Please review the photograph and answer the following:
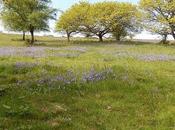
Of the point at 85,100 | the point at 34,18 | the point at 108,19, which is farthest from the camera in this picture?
the point at 108,19

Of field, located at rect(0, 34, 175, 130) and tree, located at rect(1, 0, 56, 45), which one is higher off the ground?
tree, located at rect(1, 0, 56, 45)

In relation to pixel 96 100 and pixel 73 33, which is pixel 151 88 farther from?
pixel 73 33

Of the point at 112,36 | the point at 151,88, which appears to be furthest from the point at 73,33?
the point at 151,88

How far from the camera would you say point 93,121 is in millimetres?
12336

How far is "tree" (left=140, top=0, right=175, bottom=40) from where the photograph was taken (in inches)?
2702

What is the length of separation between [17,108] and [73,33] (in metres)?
65.9

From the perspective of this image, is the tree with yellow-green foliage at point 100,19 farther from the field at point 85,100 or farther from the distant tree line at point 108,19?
the field at point 85,100

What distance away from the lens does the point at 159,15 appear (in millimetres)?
70500

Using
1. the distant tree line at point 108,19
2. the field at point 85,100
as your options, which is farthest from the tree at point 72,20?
the field at point 85,100

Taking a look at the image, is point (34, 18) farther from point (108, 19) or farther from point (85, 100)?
point (85, 100)

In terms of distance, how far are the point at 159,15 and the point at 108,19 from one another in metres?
9.03

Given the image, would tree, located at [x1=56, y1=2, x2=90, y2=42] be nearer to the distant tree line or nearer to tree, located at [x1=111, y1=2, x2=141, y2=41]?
the distant tree line

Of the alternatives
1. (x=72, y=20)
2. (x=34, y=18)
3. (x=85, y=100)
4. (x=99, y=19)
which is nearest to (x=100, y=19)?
(x=99, y=19)

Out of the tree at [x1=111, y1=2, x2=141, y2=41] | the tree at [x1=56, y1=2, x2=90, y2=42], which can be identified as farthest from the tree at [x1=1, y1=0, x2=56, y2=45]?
the tree at [x1=111, y1=2, x2=141, y2=41]
